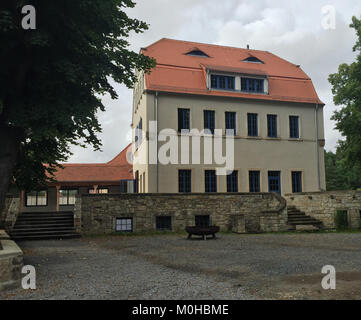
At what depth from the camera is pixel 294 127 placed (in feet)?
84.4

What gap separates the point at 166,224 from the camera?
19828 mm

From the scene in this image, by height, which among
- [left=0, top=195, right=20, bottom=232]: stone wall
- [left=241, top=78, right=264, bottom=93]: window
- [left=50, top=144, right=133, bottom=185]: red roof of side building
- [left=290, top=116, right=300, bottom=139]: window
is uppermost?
[left=241, top=78, right=264, bottom=93]: window

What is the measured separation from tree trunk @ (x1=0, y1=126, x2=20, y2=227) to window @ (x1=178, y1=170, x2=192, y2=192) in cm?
1405

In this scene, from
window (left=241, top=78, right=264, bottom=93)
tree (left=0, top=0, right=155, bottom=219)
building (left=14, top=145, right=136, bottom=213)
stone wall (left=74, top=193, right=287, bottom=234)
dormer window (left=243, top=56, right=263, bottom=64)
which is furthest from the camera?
building (left=14, top=145, right=136, bottom=213)

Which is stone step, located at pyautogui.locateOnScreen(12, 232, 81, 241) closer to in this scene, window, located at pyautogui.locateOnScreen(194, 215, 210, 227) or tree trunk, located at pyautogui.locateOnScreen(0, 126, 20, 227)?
window, located at pyautogui.locateOnScreen(194, 215, 210, 227)

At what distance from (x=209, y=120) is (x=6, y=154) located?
16045 millimetres

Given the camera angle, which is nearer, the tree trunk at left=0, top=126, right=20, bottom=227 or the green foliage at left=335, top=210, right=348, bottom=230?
the tree trunk at left=0, top=126, right=20, bottom=227

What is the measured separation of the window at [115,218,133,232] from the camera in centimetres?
1923

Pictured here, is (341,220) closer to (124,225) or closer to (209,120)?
(209,120)

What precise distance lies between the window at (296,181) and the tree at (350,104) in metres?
3.28

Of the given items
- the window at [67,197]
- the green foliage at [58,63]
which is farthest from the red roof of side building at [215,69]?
the window at [67,197]

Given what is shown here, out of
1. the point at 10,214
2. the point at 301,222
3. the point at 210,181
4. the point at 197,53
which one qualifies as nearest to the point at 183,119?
the point at 210,181

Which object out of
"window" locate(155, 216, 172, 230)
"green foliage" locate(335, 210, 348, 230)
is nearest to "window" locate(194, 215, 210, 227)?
"window" locate(155, 216, 172, 230)
